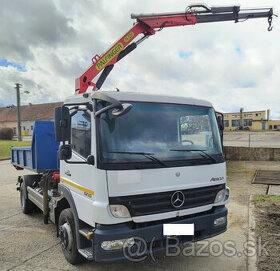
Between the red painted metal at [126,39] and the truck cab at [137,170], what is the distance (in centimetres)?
369

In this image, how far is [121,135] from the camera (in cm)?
298

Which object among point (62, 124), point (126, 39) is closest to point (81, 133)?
point (62, 124)

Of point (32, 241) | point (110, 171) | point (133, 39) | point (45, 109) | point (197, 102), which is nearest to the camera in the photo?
point (110, 171)

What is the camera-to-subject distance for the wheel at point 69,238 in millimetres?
3426

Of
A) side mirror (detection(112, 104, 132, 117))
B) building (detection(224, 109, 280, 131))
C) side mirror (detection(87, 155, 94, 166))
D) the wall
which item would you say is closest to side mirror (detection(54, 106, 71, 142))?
side mirror (detection(87, 155, 94, 166))

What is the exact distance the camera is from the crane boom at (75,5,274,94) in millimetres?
7438

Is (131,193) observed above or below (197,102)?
below

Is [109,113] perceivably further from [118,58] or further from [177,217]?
[118,58]

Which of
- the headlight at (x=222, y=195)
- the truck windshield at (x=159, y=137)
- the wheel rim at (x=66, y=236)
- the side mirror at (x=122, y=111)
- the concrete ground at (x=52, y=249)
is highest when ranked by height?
the side mirror at (x=122, y=111)

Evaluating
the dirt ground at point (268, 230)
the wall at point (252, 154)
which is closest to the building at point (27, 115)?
the wall at point (252, 154)

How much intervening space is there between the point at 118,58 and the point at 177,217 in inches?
216

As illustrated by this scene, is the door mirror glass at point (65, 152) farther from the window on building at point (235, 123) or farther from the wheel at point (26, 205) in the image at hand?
the window on building at point (235, 123)

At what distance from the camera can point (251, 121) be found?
63.8 metres

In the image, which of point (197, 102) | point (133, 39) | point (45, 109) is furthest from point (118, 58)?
point (45, 109)
